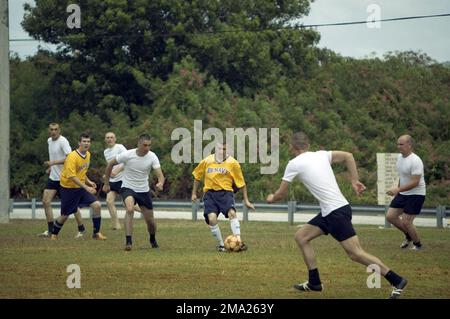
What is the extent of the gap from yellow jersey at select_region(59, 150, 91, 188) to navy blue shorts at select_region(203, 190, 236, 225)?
3.46 metres

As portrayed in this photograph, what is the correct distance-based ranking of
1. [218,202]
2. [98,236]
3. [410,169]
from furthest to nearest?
1. [98,236]
2. [218,202]
3. [410,169]

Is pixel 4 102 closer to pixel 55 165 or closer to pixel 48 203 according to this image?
pixel 55 165

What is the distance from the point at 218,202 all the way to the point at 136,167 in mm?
1820

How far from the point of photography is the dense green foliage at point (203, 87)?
4691 cm

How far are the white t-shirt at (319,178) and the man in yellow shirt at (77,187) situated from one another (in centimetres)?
936

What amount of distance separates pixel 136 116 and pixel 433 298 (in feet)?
126

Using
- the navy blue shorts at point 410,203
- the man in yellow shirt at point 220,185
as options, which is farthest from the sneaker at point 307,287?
the navy blue shorts at point 410,203

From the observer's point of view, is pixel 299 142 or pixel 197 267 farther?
pixel 197 267

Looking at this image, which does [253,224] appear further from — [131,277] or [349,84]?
[349,84]

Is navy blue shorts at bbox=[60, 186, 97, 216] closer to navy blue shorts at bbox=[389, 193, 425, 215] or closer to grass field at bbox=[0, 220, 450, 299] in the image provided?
grass field at bbox=[0, 220, 450, 299]

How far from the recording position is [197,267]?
17.1 m

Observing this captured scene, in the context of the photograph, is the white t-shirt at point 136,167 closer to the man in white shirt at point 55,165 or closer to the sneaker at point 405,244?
the man in white shirt at point 55,165

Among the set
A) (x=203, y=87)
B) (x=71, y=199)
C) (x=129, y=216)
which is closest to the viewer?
(x=129, y=216)

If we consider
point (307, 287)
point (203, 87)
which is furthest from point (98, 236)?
point (203, 87)
